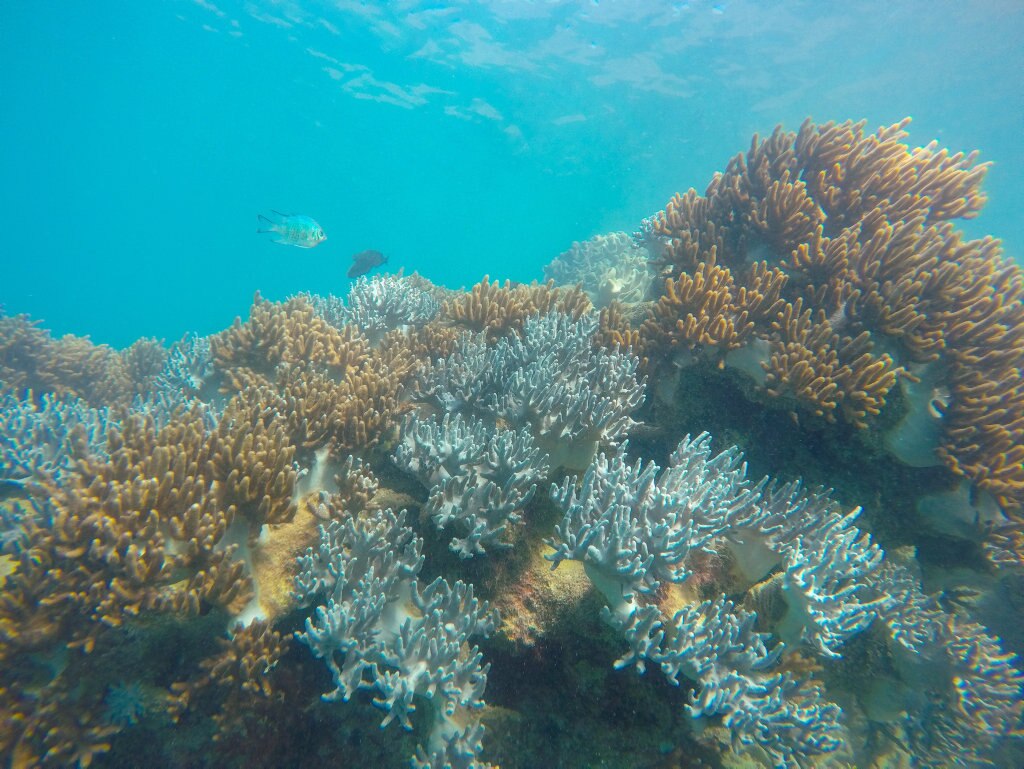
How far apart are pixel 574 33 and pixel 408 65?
53.1ft

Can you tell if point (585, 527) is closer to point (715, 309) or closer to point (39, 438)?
point (715, 309)

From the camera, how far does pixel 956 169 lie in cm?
586

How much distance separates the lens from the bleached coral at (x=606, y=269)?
31.8 feet

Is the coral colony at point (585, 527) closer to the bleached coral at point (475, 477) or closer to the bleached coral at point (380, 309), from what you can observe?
the bleached coral at point (475, 477)

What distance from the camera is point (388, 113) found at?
56.4 m

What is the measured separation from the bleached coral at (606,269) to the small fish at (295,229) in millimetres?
5382

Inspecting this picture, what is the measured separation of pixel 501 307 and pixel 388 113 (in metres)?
62.1

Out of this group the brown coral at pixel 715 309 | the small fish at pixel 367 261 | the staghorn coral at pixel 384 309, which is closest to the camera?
the brown coral at pixel 715 309

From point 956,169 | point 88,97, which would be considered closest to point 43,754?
point 956,169

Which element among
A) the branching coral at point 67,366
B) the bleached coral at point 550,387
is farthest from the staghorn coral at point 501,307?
the branching coral at point 67,366

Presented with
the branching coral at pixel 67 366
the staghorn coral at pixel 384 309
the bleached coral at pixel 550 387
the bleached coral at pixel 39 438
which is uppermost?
the branching coral at pixel 67 366

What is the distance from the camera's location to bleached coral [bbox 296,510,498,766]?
3020 mm

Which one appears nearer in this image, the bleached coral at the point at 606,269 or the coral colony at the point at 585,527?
the coral colony at the point at 585,527

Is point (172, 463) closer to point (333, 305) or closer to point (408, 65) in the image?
point (333, 305)
